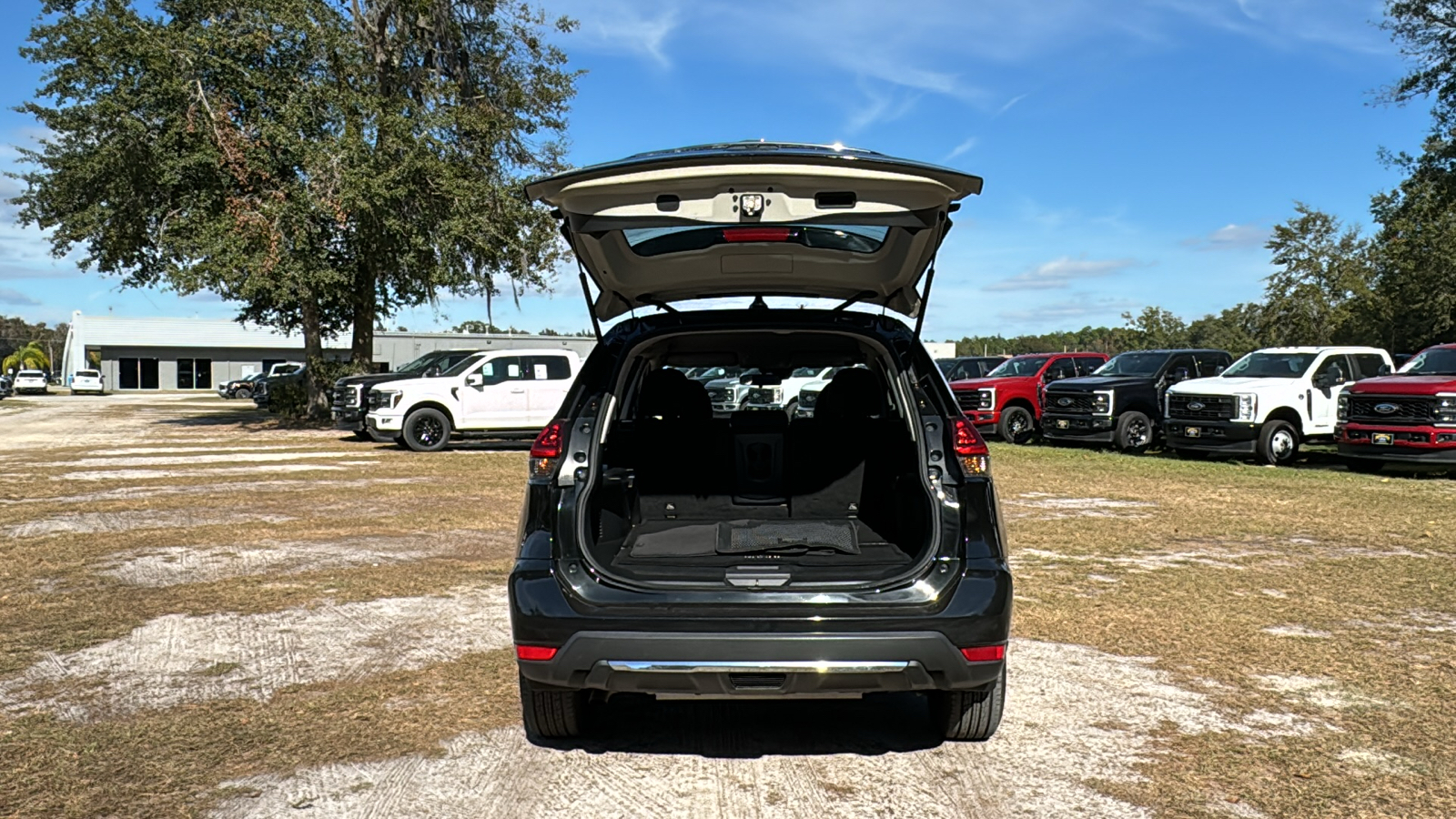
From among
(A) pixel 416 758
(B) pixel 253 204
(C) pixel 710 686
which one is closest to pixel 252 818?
(A) pixel 416 758

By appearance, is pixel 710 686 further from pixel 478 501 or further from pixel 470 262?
pixel 470 262

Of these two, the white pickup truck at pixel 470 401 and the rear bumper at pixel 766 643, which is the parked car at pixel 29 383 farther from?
the rear bumper at pixel 766 643

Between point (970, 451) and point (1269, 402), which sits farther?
point (1269, 402)

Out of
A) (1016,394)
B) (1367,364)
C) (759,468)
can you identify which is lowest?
(759,468)

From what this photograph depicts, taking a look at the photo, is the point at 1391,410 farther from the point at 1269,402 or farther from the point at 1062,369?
the point at 1062,369

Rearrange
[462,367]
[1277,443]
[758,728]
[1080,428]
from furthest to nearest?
[1080,428] < [462,367] < [1277,443] < [758,728]

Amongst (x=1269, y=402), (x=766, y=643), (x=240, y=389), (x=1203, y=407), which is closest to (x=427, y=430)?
(x=1203, y=407)

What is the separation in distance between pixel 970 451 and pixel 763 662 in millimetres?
1177

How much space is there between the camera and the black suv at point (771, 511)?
12.3ft

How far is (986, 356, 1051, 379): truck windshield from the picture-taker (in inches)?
936

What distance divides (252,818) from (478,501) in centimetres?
859

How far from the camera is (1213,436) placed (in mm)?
17625

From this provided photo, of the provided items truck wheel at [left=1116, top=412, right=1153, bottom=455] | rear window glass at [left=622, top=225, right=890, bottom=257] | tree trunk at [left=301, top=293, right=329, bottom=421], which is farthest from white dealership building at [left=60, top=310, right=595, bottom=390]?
rear window glass at [left=622, top=225, right=890, bottom=257]

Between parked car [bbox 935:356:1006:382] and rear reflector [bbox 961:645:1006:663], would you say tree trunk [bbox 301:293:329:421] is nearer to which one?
parked car [bbox 935:356:1006:382]
